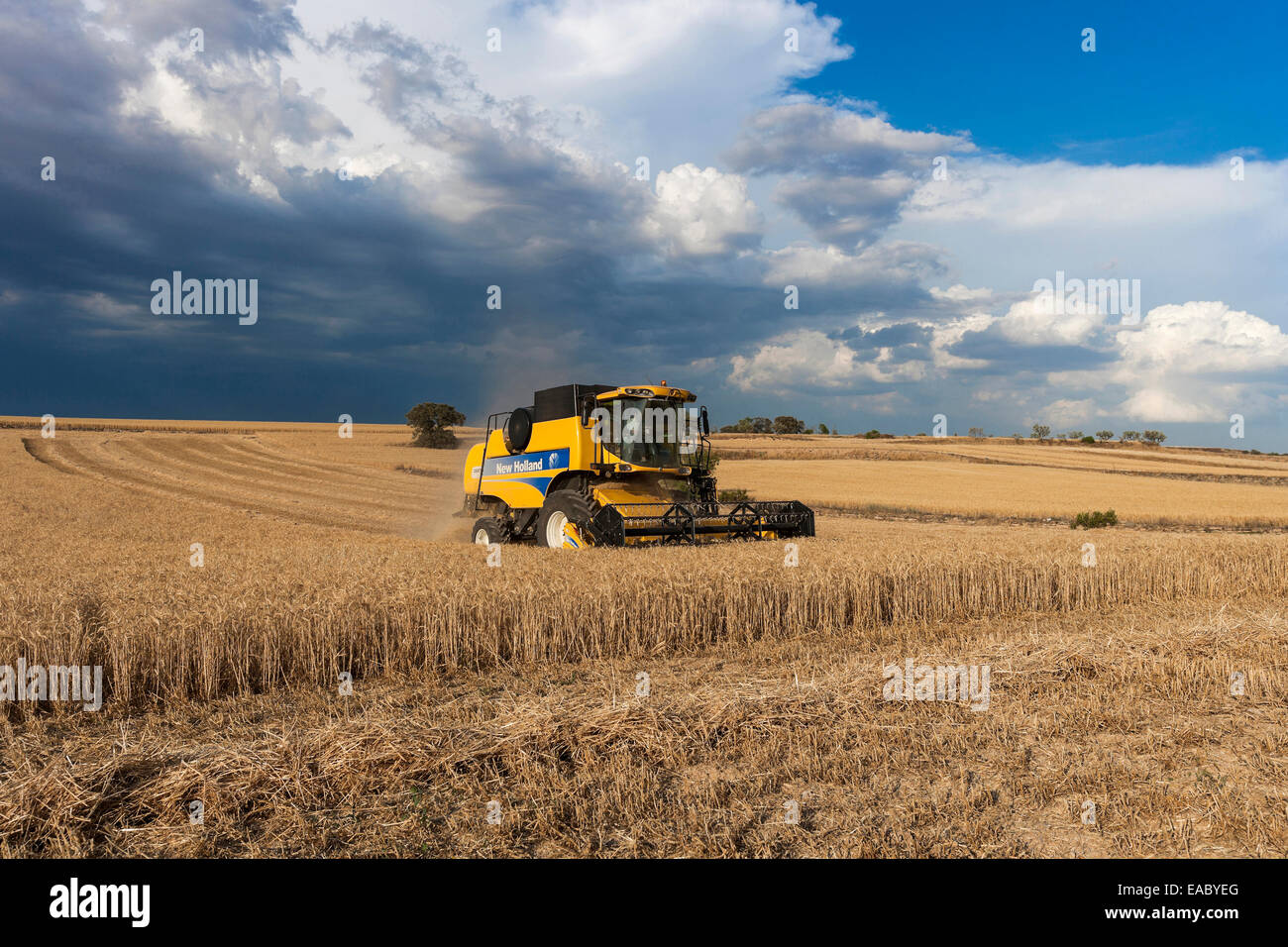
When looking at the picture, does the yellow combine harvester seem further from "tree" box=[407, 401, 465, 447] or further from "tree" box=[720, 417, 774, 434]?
"tree" box=[720, 417, 774, 434]

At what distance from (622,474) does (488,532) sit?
3.26 metres

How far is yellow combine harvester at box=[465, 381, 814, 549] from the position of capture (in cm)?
1190

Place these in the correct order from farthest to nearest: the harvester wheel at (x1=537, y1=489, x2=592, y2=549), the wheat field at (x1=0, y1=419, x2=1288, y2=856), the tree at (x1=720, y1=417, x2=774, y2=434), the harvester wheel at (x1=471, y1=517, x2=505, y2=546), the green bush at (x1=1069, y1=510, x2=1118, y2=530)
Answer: the tree at (x1=720, y1=417, x2=774, y2=434)
the green bush at (x1=1069, y1=510, x2=1118, y2=530)
the harvester wheel at (x1=471, y1=517, x2=505, y2=546)
the harvester wheel at (x1=537, y1=489, x2=592, y2=549)
the wheat field at (x1=0, y1=419, x2=1288, y2=856)

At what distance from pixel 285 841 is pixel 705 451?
35.9 feet

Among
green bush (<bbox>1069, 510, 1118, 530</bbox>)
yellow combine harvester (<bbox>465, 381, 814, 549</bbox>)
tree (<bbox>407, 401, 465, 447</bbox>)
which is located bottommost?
green bush (<bbox>1069, 510, 1118, 530</bbox>)

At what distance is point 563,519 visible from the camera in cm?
1257

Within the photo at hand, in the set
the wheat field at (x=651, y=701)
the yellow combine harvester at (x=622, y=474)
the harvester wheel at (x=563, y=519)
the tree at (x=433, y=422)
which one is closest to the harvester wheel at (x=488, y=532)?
the yellow combine harvester at (x=622, y=474)

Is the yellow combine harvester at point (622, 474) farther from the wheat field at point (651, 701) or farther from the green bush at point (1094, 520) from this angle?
the green bush at point (1094, 520)

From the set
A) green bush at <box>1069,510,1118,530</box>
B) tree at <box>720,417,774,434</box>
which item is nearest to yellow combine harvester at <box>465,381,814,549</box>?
green bush at <box>1069,510,1118,530</box>

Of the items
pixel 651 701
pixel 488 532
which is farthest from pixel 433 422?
pixel 651 701

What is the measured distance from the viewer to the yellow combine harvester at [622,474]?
11898 millimetres

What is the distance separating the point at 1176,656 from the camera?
275 inches

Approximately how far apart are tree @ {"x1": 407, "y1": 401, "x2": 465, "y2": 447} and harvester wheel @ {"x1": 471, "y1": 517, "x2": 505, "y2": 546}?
37.6 metres
